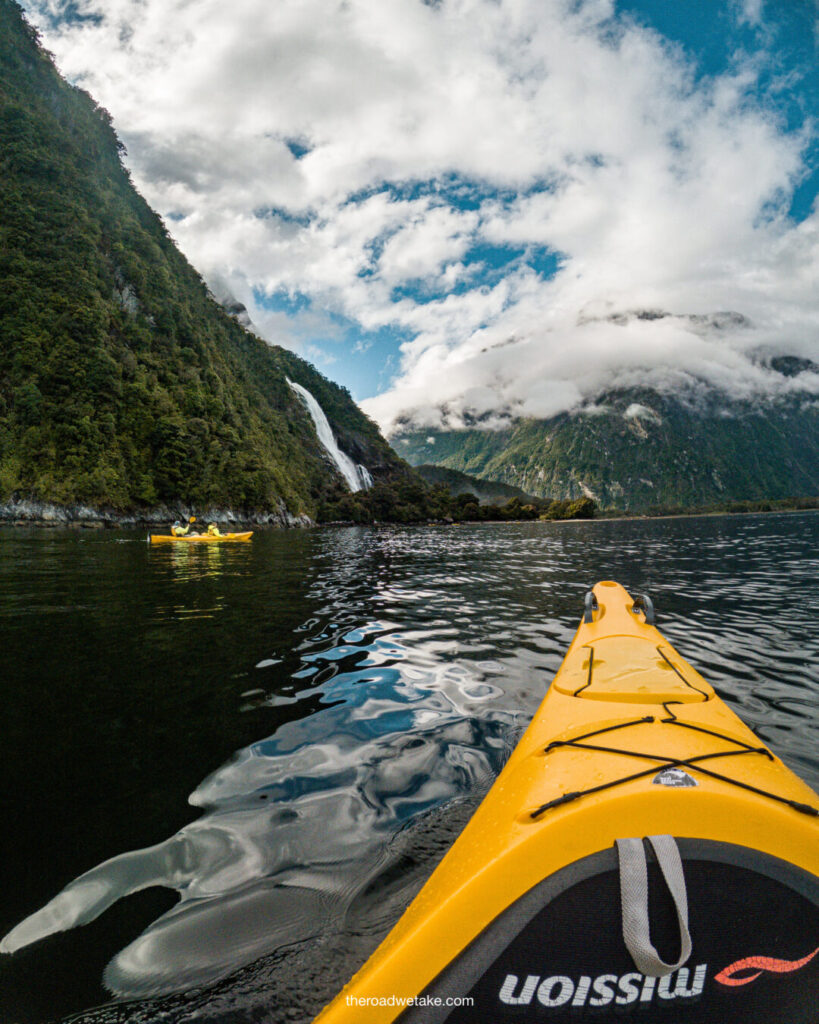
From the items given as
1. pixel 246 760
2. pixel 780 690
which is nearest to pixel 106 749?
pixel 246 760

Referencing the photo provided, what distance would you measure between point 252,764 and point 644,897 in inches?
139

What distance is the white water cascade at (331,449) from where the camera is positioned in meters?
120

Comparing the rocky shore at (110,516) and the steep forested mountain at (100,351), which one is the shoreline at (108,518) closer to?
the rocky shore at (110,516)

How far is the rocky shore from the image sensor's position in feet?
169

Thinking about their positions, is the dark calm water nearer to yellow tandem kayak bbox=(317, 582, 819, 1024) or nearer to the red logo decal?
yellow tandem kayak bbox=(317, 582, 819, 1024)

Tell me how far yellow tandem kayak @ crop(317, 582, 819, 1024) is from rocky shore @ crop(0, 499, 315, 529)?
61.6 m

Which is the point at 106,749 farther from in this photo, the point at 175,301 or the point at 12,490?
the point at 175,301

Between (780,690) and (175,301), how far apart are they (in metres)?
108

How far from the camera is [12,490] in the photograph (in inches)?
2025

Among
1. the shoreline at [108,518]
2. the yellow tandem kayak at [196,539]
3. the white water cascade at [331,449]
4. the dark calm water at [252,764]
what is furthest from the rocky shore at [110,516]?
the dark calm water at [252,764]

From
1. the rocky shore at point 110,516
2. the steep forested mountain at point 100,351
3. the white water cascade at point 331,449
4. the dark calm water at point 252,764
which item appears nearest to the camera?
the dark calm water at point 252,764

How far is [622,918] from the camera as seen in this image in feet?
5.37

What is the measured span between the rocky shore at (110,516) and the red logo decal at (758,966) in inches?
2448

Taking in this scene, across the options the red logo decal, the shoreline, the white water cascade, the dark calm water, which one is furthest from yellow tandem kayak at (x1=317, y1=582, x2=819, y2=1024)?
the white water cascade
